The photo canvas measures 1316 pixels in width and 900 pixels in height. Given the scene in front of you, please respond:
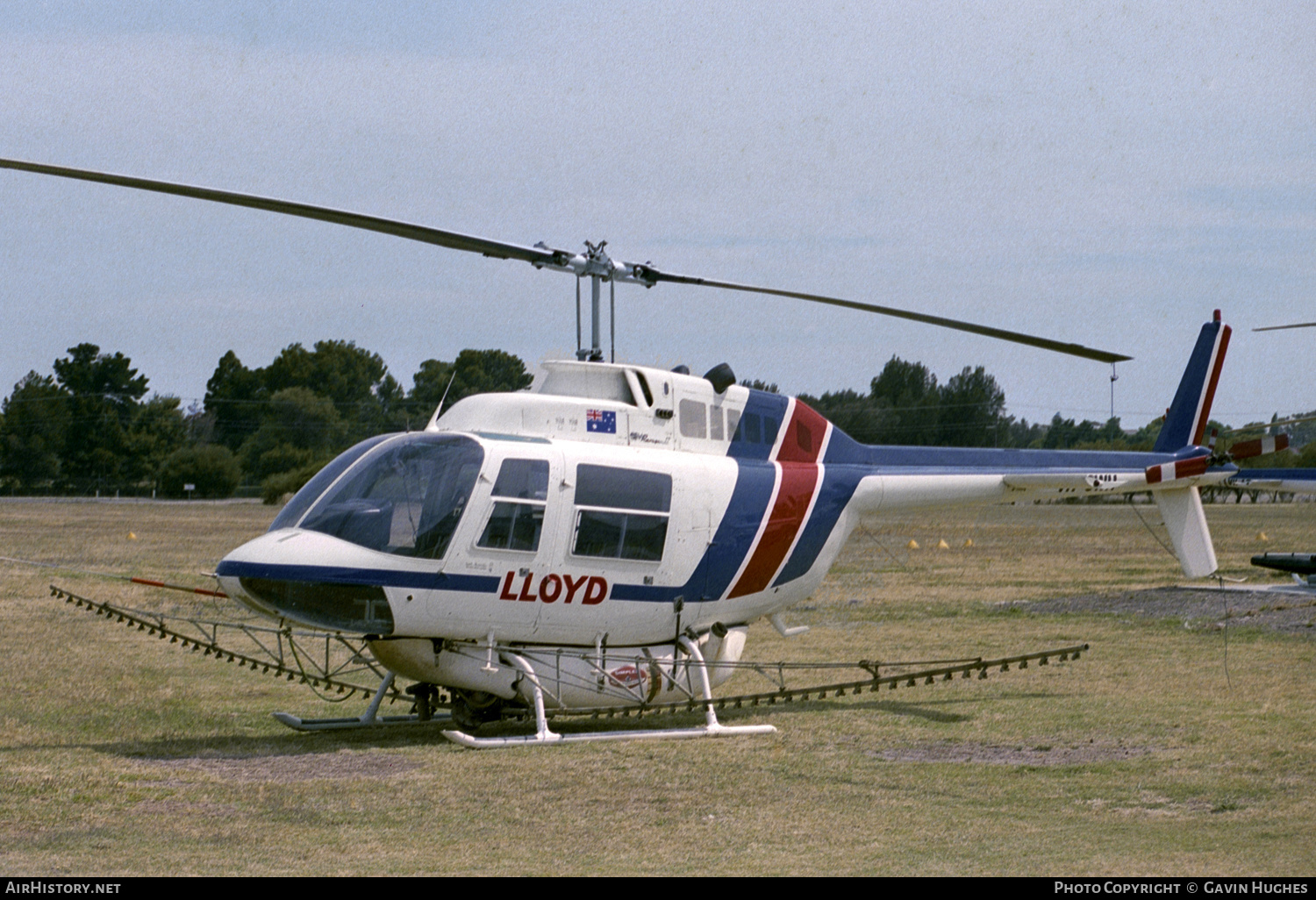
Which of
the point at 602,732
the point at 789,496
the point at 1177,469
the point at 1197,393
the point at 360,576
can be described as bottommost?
the point at 602,732

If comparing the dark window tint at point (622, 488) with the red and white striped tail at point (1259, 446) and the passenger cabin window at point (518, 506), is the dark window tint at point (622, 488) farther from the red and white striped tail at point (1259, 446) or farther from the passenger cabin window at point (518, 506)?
the red and white striped tail at point (1259, 446)

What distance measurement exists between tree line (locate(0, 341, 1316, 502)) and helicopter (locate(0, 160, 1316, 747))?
5782 cm

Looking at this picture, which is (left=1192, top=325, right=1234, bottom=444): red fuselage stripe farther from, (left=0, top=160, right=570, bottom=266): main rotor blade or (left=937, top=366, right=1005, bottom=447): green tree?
(left=937, top=366, right=1005, bottom=447): green tree

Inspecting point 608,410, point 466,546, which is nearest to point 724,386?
point 608,410

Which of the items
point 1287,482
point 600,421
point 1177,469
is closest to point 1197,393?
point 1177,469

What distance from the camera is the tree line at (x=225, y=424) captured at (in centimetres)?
7606

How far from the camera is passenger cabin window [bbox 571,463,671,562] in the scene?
1148 centimetres

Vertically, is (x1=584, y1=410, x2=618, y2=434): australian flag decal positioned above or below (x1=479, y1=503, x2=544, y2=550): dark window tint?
above

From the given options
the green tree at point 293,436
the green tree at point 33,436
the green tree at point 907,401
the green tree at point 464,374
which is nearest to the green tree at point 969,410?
the green tree at point 907,401

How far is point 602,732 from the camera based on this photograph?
11.9 m

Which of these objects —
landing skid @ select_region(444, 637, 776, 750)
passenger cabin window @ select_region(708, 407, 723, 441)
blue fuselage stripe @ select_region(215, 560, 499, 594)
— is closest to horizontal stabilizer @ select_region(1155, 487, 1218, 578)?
passenger cabin window @ select_region(708, 407, 723, 441)

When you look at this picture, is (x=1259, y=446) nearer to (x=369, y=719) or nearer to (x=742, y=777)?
(x=742, y=777)

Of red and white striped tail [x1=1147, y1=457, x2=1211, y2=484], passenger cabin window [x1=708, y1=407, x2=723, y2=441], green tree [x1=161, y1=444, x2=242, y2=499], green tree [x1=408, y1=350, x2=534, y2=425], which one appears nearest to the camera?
passenger cabin window [x1=708, y1=407, x2=723, y2=441]

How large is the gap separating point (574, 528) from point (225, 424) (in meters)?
76.6
